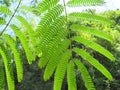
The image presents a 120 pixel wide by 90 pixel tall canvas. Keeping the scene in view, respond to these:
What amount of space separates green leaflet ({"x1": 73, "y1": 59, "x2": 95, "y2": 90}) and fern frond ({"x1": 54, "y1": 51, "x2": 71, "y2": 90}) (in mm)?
Answer: 46

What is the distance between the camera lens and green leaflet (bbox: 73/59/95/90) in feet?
Answer: 4.58

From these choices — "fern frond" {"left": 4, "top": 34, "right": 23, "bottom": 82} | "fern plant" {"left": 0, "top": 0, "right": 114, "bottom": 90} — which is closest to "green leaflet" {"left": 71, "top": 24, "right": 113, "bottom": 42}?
"fern plant" {"left": 0, "top": 0, "right": 114, "bottom": 90}

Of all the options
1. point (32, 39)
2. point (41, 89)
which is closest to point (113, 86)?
point (41, 89)

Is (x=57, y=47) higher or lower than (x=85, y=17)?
lower

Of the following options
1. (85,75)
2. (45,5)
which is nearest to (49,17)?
(45,5)

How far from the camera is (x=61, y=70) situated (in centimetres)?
149

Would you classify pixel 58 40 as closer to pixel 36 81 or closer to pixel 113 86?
pixel 113 86

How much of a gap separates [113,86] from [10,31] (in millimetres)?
17364

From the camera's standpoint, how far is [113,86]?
18.6 meters

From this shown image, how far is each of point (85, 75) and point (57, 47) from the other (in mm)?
158

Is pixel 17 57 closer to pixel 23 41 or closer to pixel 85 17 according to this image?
pixel 23 41

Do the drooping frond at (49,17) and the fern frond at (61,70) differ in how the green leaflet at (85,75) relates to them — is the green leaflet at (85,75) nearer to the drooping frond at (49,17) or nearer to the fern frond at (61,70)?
the fern frond at (61,70)

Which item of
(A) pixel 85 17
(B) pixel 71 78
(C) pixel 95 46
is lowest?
(B) pixel 71 78

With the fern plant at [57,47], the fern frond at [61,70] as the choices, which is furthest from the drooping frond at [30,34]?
the fern frond at [61,70]
